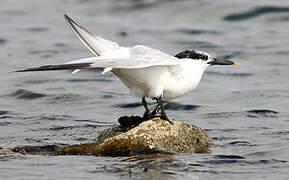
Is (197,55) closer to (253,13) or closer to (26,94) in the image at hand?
(26,94)

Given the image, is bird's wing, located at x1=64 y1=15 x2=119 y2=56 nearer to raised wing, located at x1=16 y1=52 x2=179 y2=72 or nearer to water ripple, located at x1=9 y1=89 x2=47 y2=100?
raised wing, located at x1=16 y1=52 x2=179 y2=72

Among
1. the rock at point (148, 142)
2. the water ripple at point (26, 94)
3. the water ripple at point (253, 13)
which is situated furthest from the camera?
the water ripple at point (253, 13)

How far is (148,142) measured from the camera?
7.22 meters

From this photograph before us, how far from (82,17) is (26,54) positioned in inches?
153

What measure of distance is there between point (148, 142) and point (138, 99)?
3.78 meters

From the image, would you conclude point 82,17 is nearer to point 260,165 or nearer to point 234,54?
point 234,54

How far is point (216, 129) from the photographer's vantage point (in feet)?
29.6

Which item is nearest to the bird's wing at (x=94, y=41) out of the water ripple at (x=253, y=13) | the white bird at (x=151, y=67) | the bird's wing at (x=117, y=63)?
the white bird at (x=151, y=67)

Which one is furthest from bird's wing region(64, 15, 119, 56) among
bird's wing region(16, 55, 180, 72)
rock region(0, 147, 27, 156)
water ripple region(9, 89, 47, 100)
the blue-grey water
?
water ripple region(9, 89, 47, 100)

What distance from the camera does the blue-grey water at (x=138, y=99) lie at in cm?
690

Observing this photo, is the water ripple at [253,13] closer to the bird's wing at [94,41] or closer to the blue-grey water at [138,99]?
the blue-grey water at [138,99]

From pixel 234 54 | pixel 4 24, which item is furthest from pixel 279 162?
pixel 4 24

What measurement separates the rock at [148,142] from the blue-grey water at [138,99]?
0.17 m

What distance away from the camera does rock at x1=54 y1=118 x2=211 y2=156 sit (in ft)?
23.7
